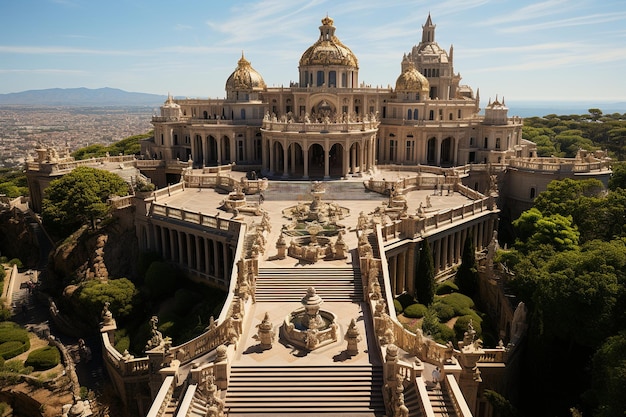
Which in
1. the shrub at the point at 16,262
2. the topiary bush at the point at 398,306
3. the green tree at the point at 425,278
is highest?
the green tree at the point at 425,278

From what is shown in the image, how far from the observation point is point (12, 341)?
40.7m

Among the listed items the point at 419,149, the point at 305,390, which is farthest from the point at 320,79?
the point at 305,390

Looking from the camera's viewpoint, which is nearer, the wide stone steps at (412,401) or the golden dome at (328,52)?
the wide stone steps at (412,401)

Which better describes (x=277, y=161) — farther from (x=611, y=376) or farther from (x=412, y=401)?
(x=611, y=376)

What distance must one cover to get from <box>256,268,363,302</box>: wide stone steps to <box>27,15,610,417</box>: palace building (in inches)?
4.1

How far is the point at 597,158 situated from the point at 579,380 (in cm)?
4299

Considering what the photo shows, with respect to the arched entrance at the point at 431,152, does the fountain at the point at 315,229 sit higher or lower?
lower

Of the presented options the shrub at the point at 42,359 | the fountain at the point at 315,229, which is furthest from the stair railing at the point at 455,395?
the shrub at the point at 42,359

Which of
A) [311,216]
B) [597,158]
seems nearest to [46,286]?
[311,216]

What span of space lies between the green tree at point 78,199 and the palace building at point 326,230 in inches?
133

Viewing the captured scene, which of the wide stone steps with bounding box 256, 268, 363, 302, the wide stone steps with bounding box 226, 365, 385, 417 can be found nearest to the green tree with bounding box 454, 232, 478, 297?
the wide stone steps with bounding box 256, 268, 363, 302

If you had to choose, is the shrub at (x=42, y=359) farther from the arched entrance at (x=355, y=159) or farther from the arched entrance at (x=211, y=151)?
the arched entrance at (x=211, y=151)

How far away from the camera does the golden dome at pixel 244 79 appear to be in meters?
77.4

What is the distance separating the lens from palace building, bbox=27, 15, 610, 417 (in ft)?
75.8
